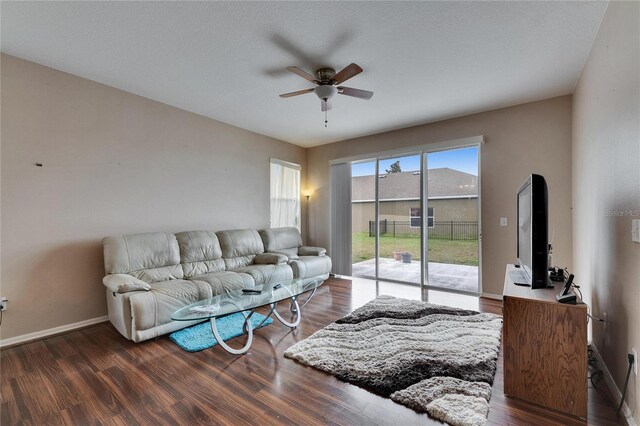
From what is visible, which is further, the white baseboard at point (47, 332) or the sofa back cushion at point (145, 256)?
the sofa back cushion at point (145, 256)

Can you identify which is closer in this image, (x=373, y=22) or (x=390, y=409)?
(x=390, y=409)

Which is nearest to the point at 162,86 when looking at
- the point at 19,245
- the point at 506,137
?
the point at 19,245

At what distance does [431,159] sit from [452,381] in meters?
3.43

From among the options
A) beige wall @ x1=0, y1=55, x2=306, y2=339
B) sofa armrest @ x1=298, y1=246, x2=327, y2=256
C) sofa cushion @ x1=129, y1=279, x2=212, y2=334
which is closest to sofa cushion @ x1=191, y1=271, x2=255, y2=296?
sofa cushion @ x1=129, y1=279, x2=212, y2=334

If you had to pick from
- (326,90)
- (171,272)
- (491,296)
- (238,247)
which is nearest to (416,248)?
(491,296)

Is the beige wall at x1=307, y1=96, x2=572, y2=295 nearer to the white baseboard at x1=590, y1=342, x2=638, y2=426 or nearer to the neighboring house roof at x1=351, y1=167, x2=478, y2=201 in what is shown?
the neighboring house roof at x1=351, y1=167, x2=478, y2=201

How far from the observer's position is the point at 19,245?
2.63 metres

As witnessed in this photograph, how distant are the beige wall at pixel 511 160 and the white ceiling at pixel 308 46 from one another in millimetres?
267

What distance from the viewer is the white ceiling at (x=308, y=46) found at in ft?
6.69

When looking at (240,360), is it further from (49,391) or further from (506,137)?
(506,137)

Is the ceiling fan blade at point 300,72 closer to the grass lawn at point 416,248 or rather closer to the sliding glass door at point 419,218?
the sliding glass door at point 419,218

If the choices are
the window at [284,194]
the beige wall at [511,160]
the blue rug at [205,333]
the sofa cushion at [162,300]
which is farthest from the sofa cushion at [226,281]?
the beige wall at [511,160]

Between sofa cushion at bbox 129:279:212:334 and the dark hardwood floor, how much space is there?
23 cm

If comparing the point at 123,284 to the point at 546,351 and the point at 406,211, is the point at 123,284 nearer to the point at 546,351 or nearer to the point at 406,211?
the point at 546,351
